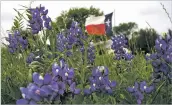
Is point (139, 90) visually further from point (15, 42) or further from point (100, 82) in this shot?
point (15, 42)

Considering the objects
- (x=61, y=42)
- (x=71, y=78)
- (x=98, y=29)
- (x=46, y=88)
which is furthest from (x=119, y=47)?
(x=46, y=88)

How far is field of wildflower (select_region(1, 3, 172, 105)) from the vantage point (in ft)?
6.64

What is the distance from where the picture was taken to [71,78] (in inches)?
87.2

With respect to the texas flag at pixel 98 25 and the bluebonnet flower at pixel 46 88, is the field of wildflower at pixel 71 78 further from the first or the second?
the texas flag at pixel 98 25

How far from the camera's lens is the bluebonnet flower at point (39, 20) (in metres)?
3.73

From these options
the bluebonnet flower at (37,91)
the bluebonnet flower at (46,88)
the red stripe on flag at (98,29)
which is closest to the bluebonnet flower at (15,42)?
the bluebonnet flower at (46,88)

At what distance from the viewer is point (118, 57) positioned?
5.37m

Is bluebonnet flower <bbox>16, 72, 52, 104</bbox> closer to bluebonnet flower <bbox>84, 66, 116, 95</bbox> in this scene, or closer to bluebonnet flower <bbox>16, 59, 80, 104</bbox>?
bluebonnet flower <bbox>16, 59, 80, 104</bbox>

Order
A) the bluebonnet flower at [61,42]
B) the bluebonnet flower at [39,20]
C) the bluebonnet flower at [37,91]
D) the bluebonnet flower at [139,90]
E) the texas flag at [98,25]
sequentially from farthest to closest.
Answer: the texas flag at [98,25] < the bluebonnet flower at [61,42] < the bluebonnet flower at [39,20] < the bluebonnet flower at [139,90] < the bluebonnet flower at [37,91]

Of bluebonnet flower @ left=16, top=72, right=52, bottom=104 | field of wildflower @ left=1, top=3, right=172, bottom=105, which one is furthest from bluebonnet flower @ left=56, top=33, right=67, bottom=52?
bluebonnet flower @ left=16, top=72, right=52, bottom=104

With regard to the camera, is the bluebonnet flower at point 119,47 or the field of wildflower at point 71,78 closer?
the field of wildflower at point 71,78

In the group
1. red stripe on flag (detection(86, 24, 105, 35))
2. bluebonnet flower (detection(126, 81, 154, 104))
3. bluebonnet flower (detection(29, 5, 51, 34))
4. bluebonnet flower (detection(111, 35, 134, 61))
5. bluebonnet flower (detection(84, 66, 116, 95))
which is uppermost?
red stripe on flag (detection(86, 24, 105, 35))

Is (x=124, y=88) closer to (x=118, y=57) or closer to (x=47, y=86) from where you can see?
(x=47, y=86)

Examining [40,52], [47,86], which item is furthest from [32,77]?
[40,52]
